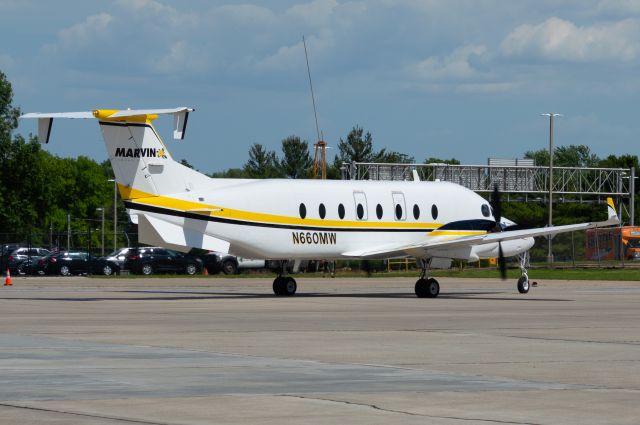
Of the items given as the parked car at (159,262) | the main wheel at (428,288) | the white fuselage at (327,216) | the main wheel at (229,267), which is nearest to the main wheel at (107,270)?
the parked car at (159,262)

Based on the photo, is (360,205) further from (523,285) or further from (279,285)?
(523,285)

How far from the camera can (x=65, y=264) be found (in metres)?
74.1

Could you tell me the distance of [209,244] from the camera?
38.8 meters

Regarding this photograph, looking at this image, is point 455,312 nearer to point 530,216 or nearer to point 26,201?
point 26,201

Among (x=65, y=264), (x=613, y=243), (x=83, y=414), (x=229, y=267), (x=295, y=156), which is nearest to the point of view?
(x=83, y=414)

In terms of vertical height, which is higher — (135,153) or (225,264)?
(135,153)

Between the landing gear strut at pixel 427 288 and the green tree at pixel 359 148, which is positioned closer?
the landing gear strut at pixel 427 288

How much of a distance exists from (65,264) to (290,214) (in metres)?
36.4

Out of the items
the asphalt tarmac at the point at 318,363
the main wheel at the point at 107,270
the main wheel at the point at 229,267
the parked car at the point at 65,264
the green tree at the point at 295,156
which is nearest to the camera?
the asphalt tarmac at the point at 318,363

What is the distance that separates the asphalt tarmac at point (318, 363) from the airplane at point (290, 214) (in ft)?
8.95

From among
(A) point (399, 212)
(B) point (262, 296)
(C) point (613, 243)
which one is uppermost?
(C) point (613, 243)

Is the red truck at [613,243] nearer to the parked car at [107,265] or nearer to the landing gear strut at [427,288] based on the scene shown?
the parked car at [107,265]

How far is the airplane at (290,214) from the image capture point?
38156 millimetres

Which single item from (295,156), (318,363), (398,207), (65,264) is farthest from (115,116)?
(295,156)
